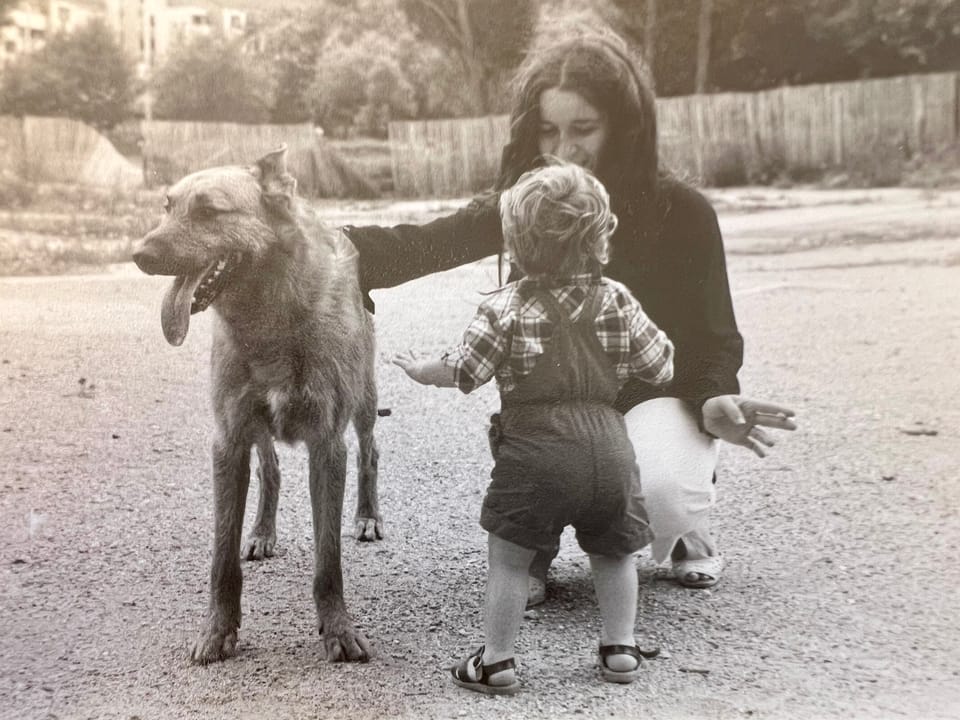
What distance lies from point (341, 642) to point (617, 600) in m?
0.83

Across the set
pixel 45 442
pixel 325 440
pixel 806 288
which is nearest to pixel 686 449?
pixel 806 288

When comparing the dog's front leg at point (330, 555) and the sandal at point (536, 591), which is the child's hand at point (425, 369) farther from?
the sandal at point (536, 591)

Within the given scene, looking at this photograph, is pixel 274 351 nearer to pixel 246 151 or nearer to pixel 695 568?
pixel 246 151

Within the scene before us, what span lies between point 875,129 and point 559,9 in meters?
1.15

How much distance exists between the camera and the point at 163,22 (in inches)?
→ 136

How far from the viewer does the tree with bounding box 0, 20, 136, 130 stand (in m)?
3.39

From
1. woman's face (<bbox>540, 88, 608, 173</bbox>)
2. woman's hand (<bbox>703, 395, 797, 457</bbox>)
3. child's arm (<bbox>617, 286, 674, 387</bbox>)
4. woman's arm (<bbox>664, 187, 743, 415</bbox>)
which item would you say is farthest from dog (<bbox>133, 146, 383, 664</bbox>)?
woman's hand (<bbox>703, 395, 797, 457</bbox>)

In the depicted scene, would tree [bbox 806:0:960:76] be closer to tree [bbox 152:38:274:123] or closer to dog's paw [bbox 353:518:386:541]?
tree [bbox 152:38:274:123]

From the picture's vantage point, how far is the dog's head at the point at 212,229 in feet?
9.75

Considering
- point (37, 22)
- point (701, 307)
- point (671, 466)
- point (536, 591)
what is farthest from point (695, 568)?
point (37, 22)

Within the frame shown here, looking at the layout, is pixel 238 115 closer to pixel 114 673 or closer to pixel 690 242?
pixel 690 242

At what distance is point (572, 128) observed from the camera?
10.7ft

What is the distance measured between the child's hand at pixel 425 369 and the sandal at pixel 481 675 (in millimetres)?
822

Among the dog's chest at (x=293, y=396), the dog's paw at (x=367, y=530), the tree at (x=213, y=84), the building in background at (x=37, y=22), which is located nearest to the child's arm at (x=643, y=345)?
the dog's chest at (x=293, y=396)
